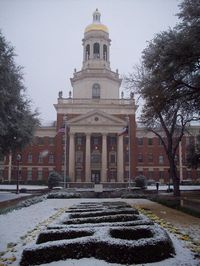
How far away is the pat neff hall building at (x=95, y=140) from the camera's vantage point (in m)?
67.1

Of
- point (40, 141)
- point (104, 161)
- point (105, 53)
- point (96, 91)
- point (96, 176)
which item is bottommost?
point (96, 176)

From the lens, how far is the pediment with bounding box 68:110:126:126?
6700 cm

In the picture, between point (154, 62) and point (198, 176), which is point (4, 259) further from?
point (198, 176)

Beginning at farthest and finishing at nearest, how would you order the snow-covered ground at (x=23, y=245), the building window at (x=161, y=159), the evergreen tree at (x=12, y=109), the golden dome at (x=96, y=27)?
the golden dome at (x=96, y=27) → the building window at (x=161, y=159) → the evergreen tree at (x=12, y=109) → the snow-covered ground at (x=23, y=245)

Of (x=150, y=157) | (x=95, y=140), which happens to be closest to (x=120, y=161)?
(x=95, y=140)

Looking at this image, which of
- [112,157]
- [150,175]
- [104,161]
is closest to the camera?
[104,161]

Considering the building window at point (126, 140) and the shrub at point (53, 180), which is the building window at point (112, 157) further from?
the shrub at point (53, 180)

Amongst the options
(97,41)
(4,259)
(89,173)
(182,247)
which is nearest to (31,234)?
(4,259)

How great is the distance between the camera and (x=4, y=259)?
7078 millimetres

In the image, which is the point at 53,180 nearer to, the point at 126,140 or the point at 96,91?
the point at 126,140

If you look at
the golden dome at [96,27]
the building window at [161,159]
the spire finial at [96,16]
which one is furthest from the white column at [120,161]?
the spire finial at [96,16]

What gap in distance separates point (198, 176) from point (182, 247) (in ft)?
229

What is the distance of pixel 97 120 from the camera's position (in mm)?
67500

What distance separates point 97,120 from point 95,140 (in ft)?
15.8
